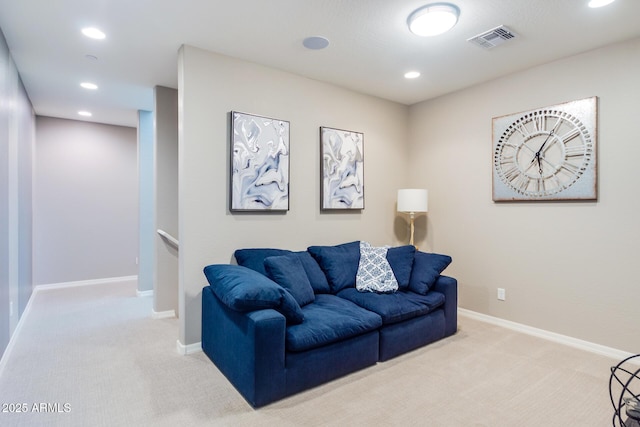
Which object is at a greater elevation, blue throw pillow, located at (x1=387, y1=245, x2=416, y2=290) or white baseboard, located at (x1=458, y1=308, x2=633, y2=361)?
blue throw pillow, located at (x1=387, y1=245, x2=416, y2=290)

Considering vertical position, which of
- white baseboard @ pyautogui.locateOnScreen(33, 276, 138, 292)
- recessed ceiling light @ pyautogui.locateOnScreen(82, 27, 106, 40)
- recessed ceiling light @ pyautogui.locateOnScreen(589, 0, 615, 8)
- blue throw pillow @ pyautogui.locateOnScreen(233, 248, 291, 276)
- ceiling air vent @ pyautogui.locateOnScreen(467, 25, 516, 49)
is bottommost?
white baseboard @ pyautogui.locateOnScreen(33, 276, 138, 292)

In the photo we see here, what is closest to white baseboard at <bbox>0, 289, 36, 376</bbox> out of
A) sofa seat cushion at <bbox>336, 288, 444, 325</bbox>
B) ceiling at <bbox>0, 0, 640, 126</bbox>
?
ceiling at <bbox>0, 0, 640, 126</bbox>

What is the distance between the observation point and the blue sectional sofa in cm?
229

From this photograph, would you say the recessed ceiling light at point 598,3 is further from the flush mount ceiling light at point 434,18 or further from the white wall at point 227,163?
the white wall at point 227,163

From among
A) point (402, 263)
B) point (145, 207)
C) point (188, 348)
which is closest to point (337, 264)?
point (402, 263)

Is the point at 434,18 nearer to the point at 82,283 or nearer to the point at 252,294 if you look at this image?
the point at 252,294

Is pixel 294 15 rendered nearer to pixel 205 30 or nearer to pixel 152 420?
pixel 205 30

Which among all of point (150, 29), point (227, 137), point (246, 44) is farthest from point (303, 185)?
point (150, 29)

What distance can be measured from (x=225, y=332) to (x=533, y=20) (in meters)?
3.32

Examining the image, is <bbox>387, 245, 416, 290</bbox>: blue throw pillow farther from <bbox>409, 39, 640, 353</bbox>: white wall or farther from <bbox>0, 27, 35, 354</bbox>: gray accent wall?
<bbox>0, 27, 35, 354</bbox>: gray accent wall

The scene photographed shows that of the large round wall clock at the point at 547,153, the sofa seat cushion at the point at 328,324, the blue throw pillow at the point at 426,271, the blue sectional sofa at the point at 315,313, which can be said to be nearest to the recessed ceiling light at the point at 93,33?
the blue sectional sofa at the point at 315,313

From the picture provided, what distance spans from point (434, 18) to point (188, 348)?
3.32 metres

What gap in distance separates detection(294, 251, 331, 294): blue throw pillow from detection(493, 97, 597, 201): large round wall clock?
6.99 feet

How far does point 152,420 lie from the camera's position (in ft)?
6.88
